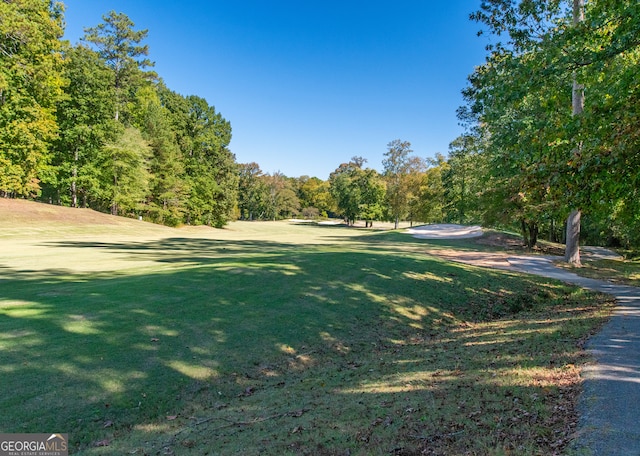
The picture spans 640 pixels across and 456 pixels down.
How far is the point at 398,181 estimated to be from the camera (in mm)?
64000

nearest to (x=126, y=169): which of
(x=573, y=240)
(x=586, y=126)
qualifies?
(x=573, y=240)

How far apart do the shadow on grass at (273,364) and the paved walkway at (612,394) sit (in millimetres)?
240

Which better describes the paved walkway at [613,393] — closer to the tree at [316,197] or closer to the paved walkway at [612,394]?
the paved walkway at [612,394]

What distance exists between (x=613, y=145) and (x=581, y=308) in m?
6.17

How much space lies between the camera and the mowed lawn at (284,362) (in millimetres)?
3912

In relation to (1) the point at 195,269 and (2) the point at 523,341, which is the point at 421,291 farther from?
(1) the point at 195,269

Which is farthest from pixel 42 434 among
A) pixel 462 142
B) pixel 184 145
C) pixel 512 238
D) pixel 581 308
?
pixel 462 142

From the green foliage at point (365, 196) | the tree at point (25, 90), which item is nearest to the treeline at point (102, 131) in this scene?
the tree at point (25, 90)

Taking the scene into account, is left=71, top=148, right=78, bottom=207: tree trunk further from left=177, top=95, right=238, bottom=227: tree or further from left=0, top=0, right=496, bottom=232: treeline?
left=177, top=95, right=238, bottom=227: tree

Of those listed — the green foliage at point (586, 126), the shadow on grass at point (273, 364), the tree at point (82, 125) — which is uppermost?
the tree at point (82, 125)

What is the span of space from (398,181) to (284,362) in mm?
59985

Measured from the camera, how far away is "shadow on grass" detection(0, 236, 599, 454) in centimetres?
397

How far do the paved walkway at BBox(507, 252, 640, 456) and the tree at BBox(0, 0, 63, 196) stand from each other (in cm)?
4367

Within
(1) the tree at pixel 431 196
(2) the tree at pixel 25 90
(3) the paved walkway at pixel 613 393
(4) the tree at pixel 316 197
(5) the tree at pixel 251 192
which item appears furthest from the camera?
(4) the tree at pixel 316 197
